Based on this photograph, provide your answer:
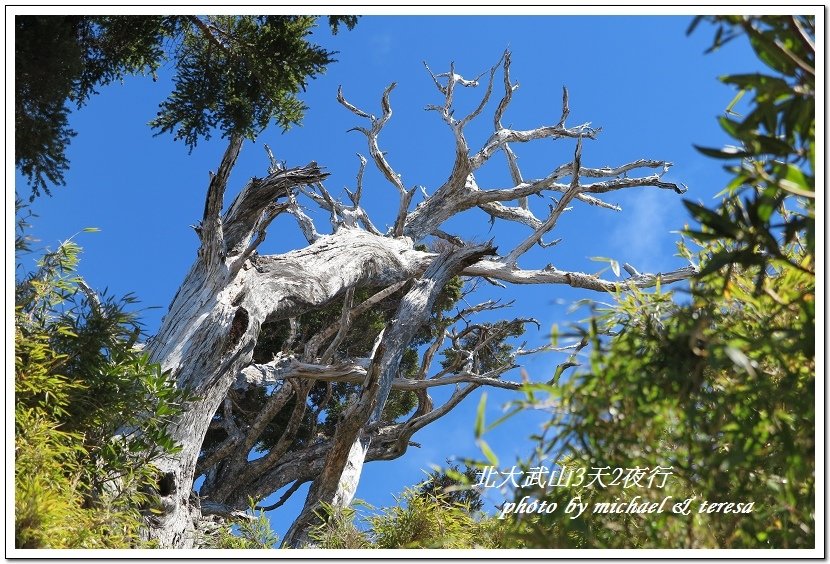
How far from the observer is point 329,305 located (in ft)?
29.8

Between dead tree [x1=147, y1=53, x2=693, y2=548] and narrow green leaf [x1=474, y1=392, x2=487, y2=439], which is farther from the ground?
dead tree [x1=147, y1=53, x2=693, y2=548]

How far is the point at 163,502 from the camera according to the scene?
4.98m

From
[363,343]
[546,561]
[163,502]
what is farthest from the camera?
[363,343]

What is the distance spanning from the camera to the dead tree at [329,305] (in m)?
5.44

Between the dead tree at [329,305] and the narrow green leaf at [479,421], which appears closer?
the narrow green leaf at [479,421]

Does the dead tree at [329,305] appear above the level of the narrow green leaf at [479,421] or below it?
above

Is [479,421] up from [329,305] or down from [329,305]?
down

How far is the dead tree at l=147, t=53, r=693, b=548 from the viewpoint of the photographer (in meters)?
5.44

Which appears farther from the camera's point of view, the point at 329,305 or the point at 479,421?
the point at 329,305

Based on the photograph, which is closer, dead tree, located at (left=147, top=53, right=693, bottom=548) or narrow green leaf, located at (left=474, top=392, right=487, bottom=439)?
narrow green leaf, located at (left=474, top=392, right=487, bottom=439)

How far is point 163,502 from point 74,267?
5.75ft

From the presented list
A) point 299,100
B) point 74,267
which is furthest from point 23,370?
point 299,100

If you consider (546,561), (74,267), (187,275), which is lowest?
(546,561)
